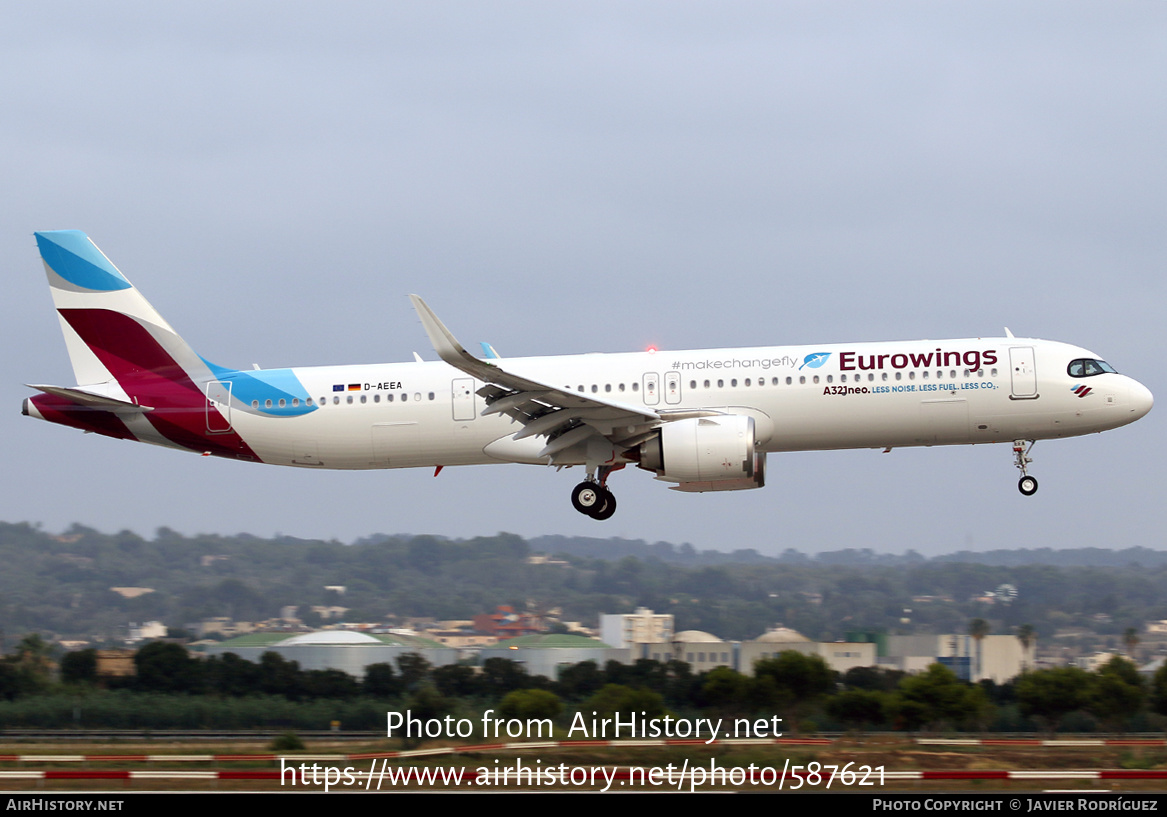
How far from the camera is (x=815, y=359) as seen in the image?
28688 millimetres

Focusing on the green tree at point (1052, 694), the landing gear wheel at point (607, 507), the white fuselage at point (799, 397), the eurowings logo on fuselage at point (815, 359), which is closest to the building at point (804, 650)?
the green tree at point (1052, 694)

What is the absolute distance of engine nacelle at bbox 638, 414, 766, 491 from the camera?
2747 cm

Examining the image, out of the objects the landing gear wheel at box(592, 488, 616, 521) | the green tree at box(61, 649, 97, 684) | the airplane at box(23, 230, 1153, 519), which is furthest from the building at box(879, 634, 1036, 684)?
the green tree at box(61, 649, 97, 684)

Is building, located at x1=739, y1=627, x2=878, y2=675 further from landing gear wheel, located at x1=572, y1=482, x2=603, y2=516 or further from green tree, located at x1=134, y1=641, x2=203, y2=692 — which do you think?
green tree, located at x1=134, y1=641, x2=203, y2=692

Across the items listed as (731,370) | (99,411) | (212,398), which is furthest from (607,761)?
(99,411)

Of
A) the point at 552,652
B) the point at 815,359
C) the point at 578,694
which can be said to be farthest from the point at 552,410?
the point at 552,652

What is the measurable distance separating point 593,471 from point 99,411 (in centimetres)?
1248

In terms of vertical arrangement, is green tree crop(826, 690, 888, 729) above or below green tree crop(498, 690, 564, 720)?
below

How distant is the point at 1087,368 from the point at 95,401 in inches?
947

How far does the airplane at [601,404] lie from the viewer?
28.3 m

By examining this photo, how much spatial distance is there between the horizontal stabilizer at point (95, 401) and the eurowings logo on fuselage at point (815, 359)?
A: 53.2 feet

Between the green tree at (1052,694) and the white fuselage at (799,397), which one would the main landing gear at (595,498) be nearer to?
the white fuselage at (799,397)

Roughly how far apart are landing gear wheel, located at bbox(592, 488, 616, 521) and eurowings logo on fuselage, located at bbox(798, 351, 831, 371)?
5.66 m

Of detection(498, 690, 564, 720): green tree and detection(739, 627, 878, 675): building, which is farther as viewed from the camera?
detection(739, 627, 878, 675): building
